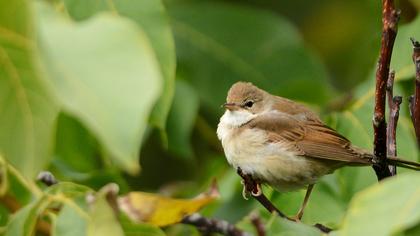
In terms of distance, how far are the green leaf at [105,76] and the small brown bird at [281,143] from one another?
6.95 ft

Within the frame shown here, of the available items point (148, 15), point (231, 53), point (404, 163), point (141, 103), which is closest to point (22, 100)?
point (141, 103)

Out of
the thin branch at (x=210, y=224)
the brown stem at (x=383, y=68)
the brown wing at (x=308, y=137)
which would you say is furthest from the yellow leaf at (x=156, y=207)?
the brown wing at (x=308, y=137)

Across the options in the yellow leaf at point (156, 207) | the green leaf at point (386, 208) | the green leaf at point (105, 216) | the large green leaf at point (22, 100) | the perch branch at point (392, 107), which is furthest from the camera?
the perch branch at point (392, 107)

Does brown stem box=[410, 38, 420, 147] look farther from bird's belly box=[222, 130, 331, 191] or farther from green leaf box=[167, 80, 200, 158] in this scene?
green leaf box=[167, 80, 200, 158]

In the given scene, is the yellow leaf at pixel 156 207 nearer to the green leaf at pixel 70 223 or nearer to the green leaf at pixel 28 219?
the green leaf at pixel 70 223

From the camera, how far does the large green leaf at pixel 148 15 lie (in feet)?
9.76

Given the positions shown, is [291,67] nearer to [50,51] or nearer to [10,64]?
[10,64]

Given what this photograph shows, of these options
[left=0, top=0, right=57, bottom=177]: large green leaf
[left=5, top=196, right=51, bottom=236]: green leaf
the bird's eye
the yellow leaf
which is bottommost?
[left=5, top=196, right=51, bottom=236]: green leaf

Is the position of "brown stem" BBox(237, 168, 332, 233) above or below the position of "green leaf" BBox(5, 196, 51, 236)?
above

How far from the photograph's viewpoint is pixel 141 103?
1.88 m

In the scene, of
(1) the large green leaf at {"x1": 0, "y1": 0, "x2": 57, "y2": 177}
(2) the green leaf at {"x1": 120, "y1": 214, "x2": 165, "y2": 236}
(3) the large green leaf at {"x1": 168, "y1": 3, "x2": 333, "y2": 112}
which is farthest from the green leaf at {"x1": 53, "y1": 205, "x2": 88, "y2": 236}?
(3) the large green leaf at {"x1": 168, "y1": 3, "x2": 333, "y2": 112}

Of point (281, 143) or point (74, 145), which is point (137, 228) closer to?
point (281, 143)

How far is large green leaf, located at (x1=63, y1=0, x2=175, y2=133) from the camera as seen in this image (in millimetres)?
2975

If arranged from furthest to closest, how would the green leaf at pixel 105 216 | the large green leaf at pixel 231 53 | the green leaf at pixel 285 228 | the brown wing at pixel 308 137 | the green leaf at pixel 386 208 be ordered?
the large green leaf at pixel 231 53 → the brown wing at pixel 308 137 → the green leaf at pixel 285 228 → the green leaf at pixel 105 216 → the green leaf at pixel 386 208
